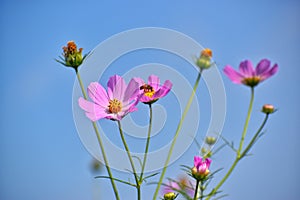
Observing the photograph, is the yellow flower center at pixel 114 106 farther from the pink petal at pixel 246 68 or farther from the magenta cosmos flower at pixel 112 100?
the pink petal at pixel 246 68

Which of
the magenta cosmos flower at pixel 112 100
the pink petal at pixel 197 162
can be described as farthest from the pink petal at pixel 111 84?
the pink petal at pixel 197 162

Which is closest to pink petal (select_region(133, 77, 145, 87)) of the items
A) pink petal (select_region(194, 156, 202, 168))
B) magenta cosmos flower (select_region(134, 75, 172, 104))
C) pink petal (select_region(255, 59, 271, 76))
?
magenta cosmos flower (select_region(134, 75, 172, 104))

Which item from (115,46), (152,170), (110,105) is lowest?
(152,170)

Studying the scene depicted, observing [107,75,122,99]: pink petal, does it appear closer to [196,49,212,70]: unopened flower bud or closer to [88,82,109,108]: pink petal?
[88,82,109,108]: pink petal

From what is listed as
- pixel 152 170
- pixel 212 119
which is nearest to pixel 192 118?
pixel 212 119

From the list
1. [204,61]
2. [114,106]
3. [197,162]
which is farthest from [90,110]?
[204,61]

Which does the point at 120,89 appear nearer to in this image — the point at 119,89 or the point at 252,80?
the point at 119,89

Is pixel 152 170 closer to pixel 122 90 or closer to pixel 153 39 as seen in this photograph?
pixel 122 90
